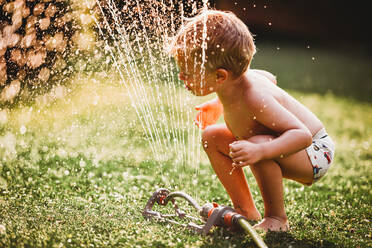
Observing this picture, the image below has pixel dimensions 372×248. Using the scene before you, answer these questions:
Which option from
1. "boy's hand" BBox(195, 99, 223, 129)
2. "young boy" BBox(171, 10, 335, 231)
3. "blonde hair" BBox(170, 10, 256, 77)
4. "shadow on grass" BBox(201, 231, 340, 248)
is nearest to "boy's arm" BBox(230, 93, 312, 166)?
"young boy" BBox(171, 10, 335, 231)

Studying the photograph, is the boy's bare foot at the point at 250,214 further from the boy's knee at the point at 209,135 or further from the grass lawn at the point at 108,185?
the boy's knee at the point at 209,135

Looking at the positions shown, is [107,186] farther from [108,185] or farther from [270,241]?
[270,241]

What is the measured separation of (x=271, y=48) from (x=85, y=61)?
10.8 meters

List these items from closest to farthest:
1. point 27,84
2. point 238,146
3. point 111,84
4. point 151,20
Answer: point 238,146 → point 27,84 → point 151,20 → point 111,84

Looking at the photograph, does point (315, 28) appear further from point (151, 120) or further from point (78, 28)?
point (78, 28)

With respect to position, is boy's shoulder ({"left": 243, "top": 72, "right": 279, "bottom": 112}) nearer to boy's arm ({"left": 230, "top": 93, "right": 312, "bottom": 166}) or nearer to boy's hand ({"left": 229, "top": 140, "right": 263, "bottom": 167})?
boy's arm ({"left": 230, "top": 93, "right": 312, "bottom": 166})

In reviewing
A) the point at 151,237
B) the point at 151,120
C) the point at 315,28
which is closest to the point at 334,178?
the point at 151,120

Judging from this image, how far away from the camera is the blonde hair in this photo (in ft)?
7.06

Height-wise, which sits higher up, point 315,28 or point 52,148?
point 52,148

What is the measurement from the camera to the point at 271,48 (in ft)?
44.8

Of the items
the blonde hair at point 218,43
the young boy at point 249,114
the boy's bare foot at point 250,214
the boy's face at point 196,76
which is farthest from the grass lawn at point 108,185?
the blonde hair at point 218,43

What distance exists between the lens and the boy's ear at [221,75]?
2.19 meters

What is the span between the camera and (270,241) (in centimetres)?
214

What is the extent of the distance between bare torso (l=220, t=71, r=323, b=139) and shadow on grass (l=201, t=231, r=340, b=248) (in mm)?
487
